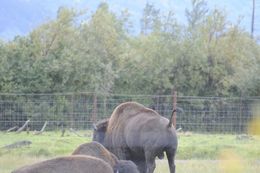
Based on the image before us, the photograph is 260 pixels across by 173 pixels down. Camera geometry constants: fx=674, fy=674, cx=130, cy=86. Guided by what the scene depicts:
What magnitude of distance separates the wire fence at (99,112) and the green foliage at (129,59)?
5.67m

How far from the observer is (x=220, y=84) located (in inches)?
1303

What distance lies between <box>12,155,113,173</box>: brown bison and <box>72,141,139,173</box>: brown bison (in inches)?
32.1

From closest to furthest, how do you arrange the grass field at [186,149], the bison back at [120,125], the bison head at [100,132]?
the bison back at [120,125] → the bison head at [100,132] → the grass field at [186,149]

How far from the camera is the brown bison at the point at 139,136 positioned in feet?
37.0

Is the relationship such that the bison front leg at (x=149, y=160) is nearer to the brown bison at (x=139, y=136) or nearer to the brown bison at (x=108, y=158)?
the brown bison at (x=139, y=136)

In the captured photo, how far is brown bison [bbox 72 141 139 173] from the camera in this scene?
7902mm

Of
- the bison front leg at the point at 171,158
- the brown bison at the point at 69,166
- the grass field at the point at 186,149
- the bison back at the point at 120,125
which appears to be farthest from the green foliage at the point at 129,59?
the brown bison at the point at 69,166

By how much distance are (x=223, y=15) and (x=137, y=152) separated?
2653 cm

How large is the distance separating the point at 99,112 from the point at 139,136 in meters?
10.8

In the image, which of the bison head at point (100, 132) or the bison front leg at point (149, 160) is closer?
the bison front leg at point (149, 160)

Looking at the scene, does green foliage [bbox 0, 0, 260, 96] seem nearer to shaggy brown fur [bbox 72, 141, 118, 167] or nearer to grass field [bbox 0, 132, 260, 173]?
grass field [bbox 0, 132, 260, 173]

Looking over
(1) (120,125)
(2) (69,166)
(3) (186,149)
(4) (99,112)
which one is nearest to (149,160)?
(1) (120,125)

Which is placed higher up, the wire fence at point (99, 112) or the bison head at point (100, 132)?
the bison head at point (100, 132)

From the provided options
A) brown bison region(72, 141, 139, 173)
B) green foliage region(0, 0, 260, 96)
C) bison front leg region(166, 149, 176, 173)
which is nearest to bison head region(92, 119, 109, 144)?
bison front leg region(166, 149, 176, 173)
